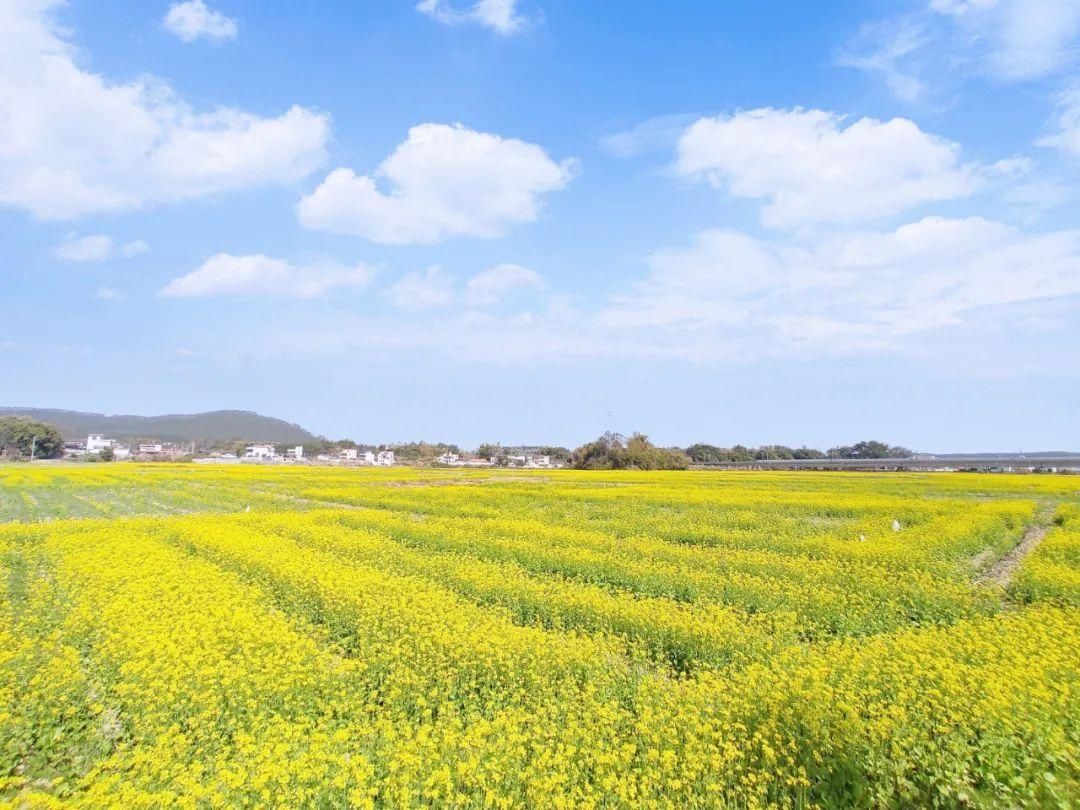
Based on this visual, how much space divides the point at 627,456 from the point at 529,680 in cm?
8644

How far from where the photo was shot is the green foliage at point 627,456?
300 feet

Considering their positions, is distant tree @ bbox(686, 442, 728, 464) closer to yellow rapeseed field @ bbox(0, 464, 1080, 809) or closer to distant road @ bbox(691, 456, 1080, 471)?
distant road @ bbox(691, 456, 1080, 471)

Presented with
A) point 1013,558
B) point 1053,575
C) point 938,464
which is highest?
point 938,464

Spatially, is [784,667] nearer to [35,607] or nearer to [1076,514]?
[35,607]

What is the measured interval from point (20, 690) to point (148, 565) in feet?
19.8

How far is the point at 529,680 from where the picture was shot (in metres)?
6.83

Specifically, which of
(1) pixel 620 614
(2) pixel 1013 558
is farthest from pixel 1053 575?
(1) pixel 620 614

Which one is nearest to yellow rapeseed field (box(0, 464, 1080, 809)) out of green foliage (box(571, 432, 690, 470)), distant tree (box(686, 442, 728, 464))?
green foliage (box(571, 432, 690, 470))

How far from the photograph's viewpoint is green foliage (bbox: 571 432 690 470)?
9144 cm

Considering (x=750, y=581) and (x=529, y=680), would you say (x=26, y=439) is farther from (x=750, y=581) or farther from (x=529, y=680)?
(x=529, y=680)

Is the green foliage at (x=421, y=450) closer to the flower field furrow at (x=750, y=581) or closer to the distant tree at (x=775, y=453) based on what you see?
the distant tree at (x=775, y=453)

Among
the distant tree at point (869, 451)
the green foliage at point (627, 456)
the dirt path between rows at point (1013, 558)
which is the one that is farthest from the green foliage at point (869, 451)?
the dirt path between rows at point (1013, 558)

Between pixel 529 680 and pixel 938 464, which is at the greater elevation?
pixel 938 464

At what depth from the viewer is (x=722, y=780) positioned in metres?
4.69
